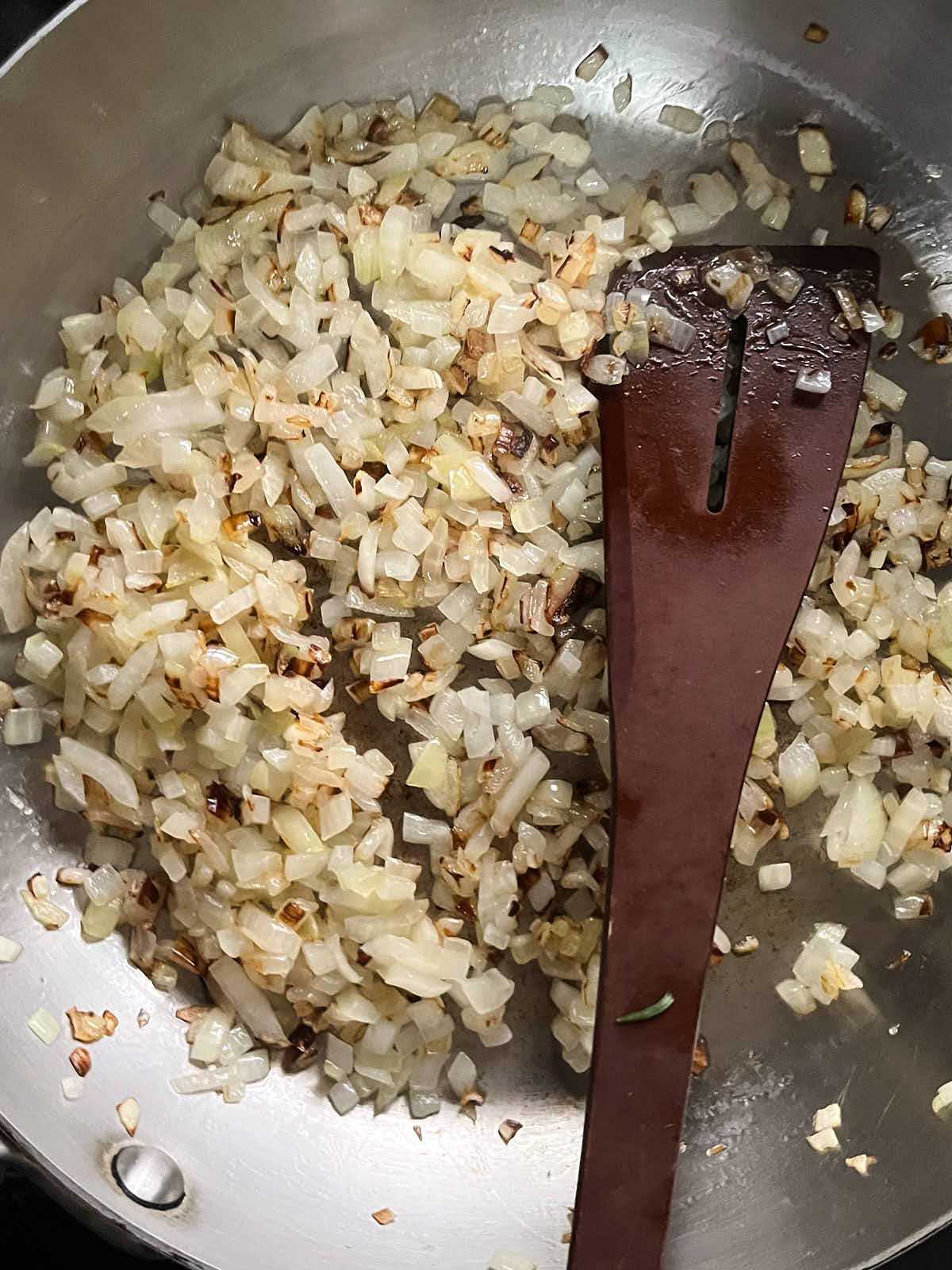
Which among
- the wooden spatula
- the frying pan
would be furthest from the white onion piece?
the wooden spatula

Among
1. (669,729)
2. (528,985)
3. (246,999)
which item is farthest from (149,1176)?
(669,729)

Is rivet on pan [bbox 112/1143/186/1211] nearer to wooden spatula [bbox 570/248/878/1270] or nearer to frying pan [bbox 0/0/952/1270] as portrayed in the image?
frying pan [bbox 0/0/952/1270]

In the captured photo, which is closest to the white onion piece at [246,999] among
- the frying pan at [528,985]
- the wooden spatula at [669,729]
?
the frying pan at [528,985]

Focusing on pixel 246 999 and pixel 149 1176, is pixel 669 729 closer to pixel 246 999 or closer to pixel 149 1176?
pixel 246 999

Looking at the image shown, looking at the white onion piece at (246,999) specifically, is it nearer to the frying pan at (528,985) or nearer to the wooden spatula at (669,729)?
the frying pan at (528,985)

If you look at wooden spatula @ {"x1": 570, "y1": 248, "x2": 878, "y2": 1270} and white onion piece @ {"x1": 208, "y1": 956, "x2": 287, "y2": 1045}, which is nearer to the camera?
wooden spatula @ {"x1": 570, "y1": 248, "x2": 878, "y2": 1270}
